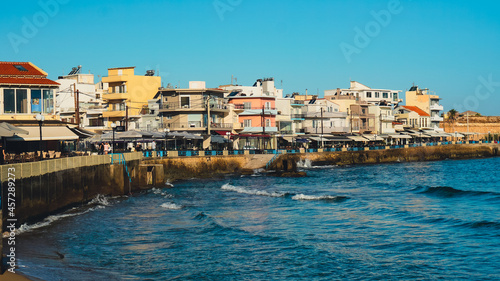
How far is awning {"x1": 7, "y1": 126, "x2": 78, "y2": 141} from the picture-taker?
35875 mm

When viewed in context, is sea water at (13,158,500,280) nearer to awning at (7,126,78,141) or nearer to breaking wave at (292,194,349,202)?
breaking wave at (292,194,349,202)

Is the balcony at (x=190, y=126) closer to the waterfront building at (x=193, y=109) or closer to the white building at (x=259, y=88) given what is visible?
the waterfront building at (x=193, y=109)

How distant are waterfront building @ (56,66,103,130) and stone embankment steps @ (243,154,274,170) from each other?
26557 mm

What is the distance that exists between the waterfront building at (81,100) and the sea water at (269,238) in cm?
4618

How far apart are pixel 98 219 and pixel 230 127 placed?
50.0 m

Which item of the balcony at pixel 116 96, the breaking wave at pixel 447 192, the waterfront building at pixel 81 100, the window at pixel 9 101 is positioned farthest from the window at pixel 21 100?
the balcony at pixel 116 96

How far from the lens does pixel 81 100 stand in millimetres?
92250

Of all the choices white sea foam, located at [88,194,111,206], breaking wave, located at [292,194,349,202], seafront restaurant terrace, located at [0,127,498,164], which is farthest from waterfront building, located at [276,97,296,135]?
white sea foam, located at [88,194,111,206]

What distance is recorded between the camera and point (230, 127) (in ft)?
258

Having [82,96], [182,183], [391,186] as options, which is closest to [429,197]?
[391,186]

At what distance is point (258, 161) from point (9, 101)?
34.2 meters

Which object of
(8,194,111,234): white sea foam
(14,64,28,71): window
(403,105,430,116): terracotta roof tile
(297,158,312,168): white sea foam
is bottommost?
(8,194,111,234): white sea foam

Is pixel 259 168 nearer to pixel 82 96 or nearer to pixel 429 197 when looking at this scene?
pixel 429 197

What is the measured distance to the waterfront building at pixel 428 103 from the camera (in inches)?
5034
